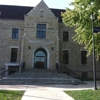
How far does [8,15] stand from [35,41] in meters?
7.17

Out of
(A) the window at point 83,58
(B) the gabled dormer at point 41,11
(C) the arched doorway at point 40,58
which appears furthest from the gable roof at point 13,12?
(A) the window at point 83,58

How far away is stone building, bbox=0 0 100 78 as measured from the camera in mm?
26672

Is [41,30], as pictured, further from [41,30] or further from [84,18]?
[84,18]

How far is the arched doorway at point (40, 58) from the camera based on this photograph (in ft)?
90.1

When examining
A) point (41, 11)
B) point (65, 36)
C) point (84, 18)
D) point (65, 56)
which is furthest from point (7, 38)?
point (84, 18)

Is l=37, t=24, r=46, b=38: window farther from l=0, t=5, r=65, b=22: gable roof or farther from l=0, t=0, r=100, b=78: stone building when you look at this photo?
l=0, t=5, r=65, b=22: gable roof

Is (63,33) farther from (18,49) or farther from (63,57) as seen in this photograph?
(18,49)

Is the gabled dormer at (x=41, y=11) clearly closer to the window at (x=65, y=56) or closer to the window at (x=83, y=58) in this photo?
the window at (x=65, y=56)

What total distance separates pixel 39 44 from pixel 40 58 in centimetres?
244

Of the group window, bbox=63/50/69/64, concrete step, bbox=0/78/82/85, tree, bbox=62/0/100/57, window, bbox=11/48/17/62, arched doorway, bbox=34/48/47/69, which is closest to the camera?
tree, bbox=62/0/100/57

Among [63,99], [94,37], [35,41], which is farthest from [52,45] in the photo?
[63,99]

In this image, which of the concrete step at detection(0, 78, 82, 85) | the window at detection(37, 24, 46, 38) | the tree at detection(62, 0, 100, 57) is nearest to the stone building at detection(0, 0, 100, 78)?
the window at detection(37, 24, 46, 38)

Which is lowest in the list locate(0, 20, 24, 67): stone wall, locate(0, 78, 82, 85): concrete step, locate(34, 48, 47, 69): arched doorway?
locate(0, 78, 82, 85): concrete step

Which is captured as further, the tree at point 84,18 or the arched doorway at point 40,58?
the arched doorway at point 40,58
